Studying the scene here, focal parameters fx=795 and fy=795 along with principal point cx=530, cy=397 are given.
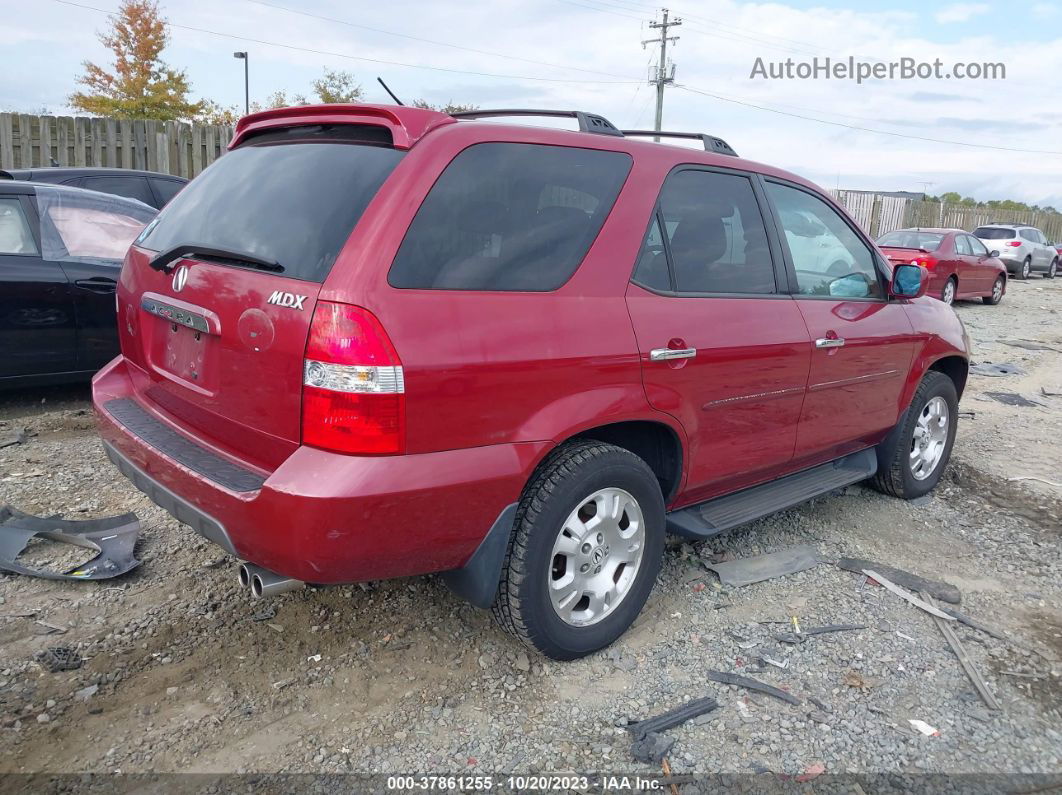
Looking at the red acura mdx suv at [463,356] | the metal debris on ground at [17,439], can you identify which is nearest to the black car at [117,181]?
the metal debris on ground at [17,439]

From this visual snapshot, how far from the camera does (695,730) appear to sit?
104 inches

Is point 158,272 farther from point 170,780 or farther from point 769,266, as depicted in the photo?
point 769,266

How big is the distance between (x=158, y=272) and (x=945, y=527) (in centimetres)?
424

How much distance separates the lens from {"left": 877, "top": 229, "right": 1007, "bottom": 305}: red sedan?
48.3 feet

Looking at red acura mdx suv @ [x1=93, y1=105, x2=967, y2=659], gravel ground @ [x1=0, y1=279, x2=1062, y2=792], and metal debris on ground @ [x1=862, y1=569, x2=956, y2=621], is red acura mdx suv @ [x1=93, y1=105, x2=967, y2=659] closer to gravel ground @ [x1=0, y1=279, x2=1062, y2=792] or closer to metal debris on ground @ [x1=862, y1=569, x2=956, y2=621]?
gravel ground @ [x1=0, y1=279, x2=1062, y2=792]

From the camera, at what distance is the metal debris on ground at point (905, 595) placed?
3.48m

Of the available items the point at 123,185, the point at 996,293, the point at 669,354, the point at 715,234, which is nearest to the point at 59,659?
the point at 669,354

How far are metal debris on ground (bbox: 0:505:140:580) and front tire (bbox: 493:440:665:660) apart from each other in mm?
1850

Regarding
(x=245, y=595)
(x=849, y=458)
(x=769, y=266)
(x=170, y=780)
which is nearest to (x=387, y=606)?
(x=245, y=595)

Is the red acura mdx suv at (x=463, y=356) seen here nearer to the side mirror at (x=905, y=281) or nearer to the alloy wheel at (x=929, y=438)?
the side mirror at (x=905, y=281)

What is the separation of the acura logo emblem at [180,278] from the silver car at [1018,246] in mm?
24653

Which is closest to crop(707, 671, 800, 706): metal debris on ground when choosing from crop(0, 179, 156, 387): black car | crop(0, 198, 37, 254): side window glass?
crop(0, 179, 156, 387): black car

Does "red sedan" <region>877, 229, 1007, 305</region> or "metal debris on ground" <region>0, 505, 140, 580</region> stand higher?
"red sedan" <region>877, 229, 1007, 305</region>

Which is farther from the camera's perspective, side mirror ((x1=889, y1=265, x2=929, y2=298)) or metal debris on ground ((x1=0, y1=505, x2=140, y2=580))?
side mirror ((x1=889, y1=265, x2=929, y2=298))
